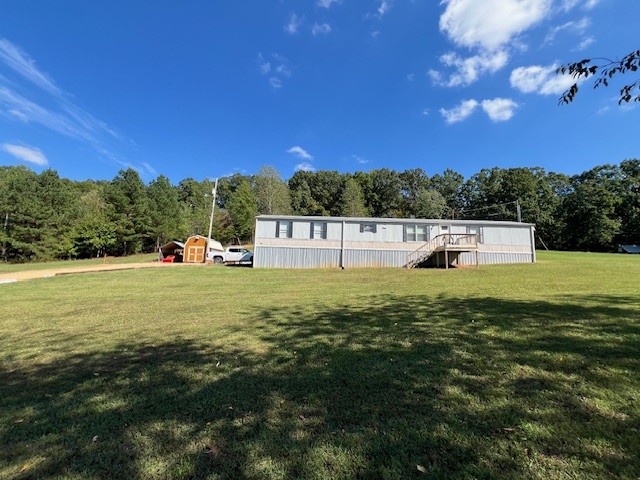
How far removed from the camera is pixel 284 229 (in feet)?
72.7

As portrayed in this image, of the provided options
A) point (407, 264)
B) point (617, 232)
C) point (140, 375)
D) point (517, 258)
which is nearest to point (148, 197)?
point (407, 264)

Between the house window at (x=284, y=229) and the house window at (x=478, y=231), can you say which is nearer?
the house window at (x=284, y=229)

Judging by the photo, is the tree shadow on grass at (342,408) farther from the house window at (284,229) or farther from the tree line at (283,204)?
the tree line at (283,204)

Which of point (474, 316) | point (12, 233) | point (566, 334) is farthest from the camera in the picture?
point (12, 233)

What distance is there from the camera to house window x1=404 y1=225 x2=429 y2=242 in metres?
22.3

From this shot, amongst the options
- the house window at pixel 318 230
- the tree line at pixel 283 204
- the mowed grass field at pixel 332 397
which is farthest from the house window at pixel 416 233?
the tree line at pixel 283 204

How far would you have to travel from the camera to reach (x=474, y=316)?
599cm

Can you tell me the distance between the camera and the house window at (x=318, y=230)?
875 inches

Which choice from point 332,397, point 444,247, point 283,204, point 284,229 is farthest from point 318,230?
point 283,204

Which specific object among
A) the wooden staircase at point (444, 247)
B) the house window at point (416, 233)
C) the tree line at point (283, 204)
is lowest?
the wooden staircase at point (444, 247)

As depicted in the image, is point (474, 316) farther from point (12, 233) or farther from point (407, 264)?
point (12, 233)

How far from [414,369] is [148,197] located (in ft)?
143

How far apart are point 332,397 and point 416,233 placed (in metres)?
20.4

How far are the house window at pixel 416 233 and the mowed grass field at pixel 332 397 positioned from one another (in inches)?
628
